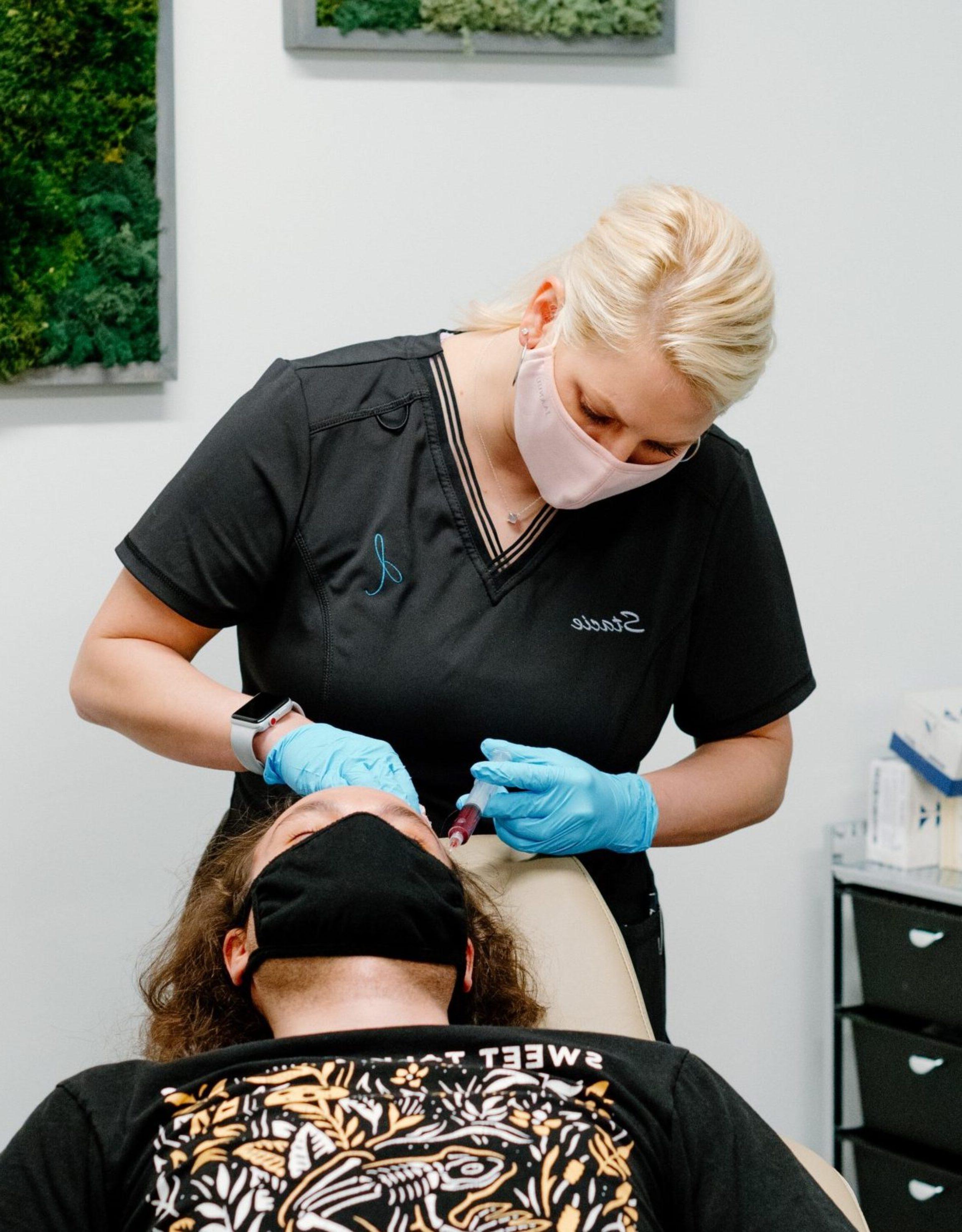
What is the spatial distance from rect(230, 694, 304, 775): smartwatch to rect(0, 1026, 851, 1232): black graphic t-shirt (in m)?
0.34

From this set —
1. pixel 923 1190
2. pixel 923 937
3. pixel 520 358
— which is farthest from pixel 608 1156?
pixel 923 1190

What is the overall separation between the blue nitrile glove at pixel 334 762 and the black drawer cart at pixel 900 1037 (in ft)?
3.99

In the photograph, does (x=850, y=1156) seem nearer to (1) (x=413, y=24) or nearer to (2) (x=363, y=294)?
(2) (x=363, y=294)

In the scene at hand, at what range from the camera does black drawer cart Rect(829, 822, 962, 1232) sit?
2.29 m

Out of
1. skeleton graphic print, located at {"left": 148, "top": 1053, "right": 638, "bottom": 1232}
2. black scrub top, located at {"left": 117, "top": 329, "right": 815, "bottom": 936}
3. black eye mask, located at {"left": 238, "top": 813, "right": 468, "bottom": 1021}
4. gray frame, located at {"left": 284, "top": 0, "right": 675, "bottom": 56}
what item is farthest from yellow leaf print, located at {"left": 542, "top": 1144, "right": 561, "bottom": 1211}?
gray frame, located at {"left": 284, "top": 0, "right": 675, "bottom": 56}

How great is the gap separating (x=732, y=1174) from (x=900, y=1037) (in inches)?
49.3

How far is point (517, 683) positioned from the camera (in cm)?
150

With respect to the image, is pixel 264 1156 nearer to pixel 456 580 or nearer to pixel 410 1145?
pixel 410 1145

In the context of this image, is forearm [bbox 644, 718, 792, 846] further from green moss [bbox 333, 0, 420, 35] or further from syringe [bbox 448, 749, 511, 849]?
green moss [bbox 333, 0, 420, 35]

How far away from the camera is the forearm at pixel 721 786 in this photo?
161cm

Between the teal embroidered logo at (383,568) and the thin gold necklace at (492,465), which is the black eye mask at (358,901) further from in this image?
the thin gold necklace at (492,465)

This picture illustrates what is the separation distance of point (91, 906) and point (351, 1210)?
44.0 inches

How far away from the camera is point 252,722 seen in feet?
4.79

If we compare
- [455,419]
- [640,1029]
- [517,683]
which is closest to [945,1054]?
[640,1029]
